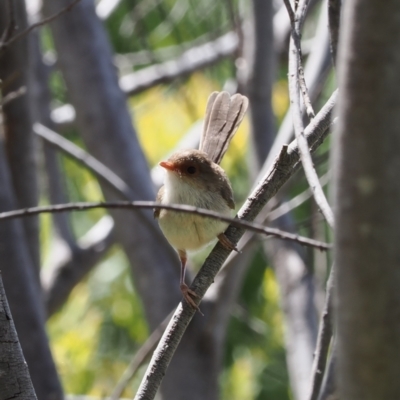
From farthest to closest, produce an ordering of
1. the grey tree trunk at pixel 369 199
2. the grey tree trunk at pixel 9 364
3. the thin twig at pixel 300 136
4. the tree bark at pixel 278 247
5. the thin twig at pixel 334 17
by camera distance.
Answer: the tree bark at pixel 278 247
the thin twig at pixel 334 17
the grey tree trunk at pixel 9 364
the thin twig at pixel 300 136
the grey tree trunk at pixel 369 199

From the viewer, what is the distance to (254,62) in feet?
16.3

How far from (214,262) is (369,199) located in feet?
3.97

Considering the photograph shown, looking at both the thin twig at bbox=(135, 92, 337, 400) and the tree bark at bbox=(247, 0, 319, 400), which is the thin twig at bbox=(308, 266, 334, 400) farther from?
the tree bark at bbox=(247, 0, 319, 400)

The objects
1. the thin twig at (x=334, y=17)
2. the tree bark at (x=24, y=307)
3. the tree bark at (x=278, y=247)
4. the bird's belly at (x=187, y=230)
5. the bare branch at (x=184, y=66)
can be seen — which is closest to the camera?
the thin twig at (x=334, y=17)

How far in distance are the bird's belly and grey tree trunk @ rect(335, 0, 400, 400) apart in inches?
72.1

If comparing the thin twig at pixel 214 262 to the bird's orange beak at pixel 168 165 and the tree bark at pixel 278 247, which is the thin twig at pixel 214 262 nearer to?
the bird's orange beak at pixel 168 165

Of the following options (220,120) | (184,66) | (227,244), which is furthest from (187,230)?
(184,66)

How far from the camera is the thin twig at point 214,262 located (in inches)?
78.4

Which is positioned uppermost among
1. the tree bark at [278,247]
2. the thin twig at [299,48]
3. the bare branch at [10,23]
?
the bare branch at [10,23]

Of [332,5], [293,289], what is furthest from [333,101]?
[293,289]

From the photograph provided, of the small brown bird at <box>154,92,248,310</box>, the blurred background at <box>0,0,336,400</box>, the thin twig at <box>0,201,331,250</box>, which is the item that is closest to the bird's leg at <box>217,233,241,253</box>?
the small brown bird at <box>154,92,248,310</box>

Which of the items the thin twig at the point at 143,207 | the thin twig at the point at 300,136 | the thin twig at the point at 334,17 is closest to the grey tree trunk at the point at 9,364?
the thin twig at the point at 143,207

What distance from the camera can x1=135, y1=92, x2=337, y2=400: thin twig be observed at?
199 cm

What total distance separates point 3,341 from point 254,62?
140 inches
